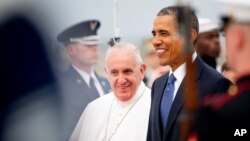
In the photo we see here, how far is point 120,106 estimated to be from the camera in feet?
9.84

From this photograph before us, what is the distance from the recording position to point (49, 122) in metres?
2.89

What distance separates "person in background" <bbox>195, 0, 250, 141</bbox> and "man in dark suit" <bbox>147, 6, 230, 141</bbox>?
1.98 ft

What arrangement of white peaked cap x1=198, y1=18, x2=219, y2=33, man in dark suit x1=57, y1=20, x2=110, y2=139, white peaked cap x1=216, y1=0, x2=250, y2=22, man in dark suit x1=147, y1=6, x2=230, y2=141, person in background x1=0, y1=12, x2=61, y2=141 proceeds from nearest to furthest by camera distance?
white peaked cap x1=216, y1=0, x2=250, y2=22
white peaked cap x1=198, y1=18, x2=219, y2=33
man in dark suit x1=147, y1=6, x2=230, y2=141
person in background x1=0, y1=12, x2=61, y2=141
man in dark suit x1=57, y1=20, x2=110, y2=139

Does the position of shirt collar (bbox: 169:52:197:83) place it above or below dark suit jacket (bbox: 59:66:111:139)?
above

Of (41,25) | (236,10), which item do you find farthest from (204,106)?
(41,25)

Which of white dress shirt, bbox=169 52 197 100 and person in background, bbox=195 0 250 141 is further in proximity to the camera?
white dress shirt, bbox=169 52 197 100

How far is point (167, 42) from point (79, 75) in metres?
0.44

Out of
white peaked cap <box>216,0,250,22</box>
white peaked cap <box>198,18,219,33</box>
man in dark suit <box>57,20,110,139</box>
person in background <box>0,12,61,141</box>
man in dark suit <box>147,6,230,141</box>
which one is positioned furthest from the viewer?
man in dark suit <box>57,20,110,139</box>

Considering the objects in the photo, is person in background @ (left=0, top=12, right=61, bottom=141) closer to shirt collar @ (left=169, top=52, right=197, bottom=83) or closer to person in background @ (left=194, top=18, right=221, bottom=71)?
shirt collar @ (left=169, top=52, right=197, bottom=83)

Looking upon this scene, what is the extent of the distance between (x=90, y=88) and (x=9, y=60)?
0.37 meters

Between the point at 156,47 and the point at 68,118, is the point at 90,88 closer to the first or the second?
the point at 68,118

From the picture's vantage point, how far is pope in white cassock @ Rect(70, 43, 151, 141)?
9.61 ft

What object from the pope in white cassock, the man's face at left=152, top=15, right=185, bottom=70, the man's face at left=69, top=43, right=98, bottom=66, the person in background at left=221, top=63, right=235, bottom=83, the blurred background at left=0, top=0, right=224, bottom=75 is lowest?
the pope in white cassock

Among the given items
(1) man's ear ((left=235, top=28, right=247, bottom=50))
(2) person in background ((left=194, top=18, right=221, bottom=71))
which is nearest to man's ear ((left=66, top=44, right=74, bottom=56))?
(2) person in background ((left=194, top=18, right=221, bottom=71))
